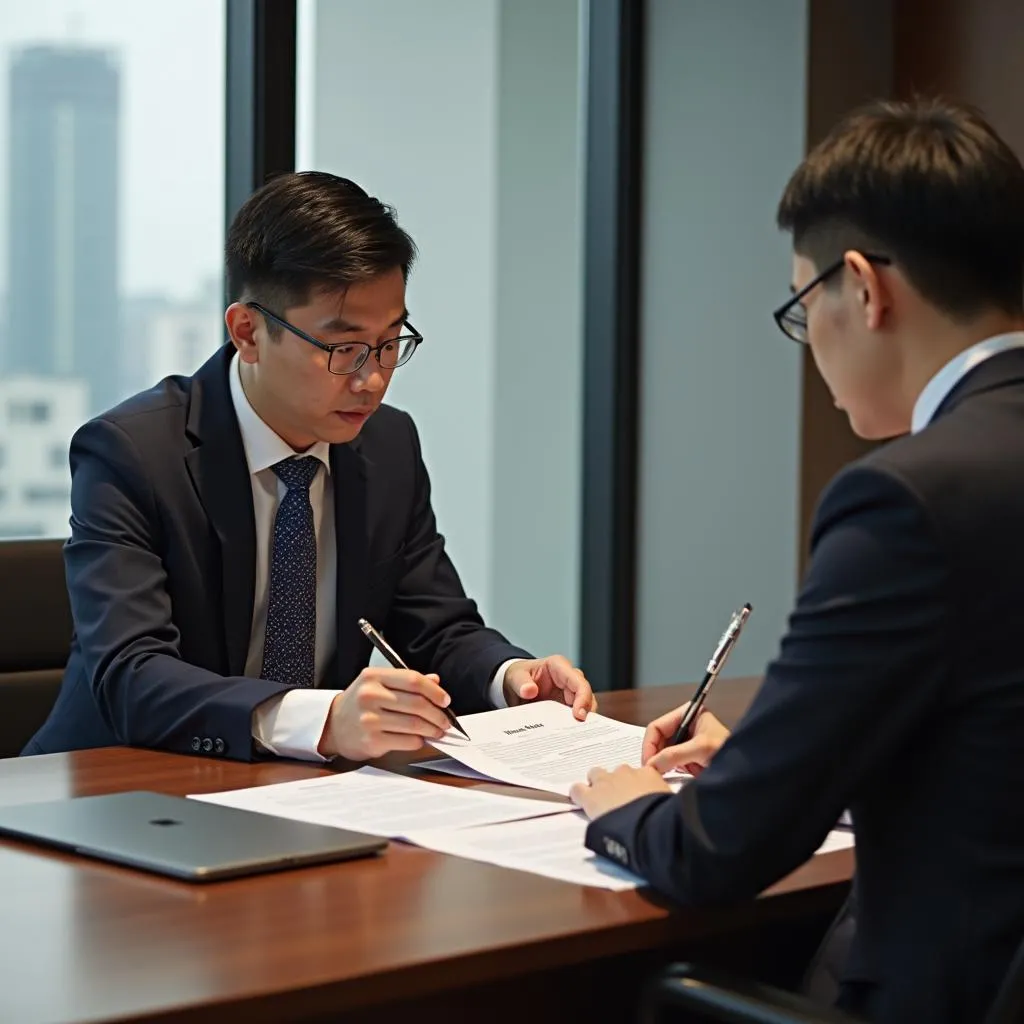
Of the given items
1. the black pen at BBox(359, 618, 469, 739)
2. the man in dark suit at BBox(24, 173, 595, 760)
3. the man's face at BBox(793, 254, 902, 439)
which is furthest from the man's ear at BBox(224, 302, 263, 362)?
the man's face at BBox(793, 254, 902, 439)

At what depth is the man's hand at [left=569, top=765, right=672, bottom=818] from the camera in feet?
5.19

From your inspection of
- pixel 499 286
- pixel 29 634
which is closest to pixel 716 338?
pixel 499 286

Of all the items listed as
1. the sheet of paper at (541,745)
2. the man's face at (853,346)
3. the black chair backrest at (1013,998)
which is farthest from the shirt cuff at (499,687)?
the black chair backrest at (1013,998)

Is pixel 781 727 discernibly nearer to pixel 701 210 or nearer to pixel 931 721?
pixel 931 721

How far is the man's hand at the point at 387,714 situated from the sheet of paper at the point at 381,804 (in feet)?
0.17

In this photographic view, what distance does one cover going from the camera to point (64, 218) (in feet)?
11.7

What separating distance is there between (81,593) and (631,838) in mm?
1090

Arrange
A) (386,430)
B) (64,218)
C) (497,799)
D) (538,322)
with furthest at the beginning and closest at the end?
1. (538,322)
2. (64,218)
3. (386,430)
4. (497,799)

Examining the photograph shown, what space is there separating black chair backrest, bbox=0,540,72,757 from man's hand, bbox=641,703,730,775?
3.67 feet

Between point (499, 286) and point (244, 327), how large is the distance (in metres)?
2.50

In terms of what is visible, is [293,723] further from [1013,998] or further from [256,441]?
[1013,998]

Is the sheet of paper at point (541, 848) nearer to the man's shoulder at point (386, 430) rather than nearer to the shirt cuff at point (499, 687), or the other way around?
the shirt cuff at point (499, 687)

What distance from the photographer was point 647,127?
4.46 m

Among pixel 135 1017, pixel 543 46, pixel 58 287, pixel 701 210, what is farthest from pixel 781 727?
pixel 543 46
